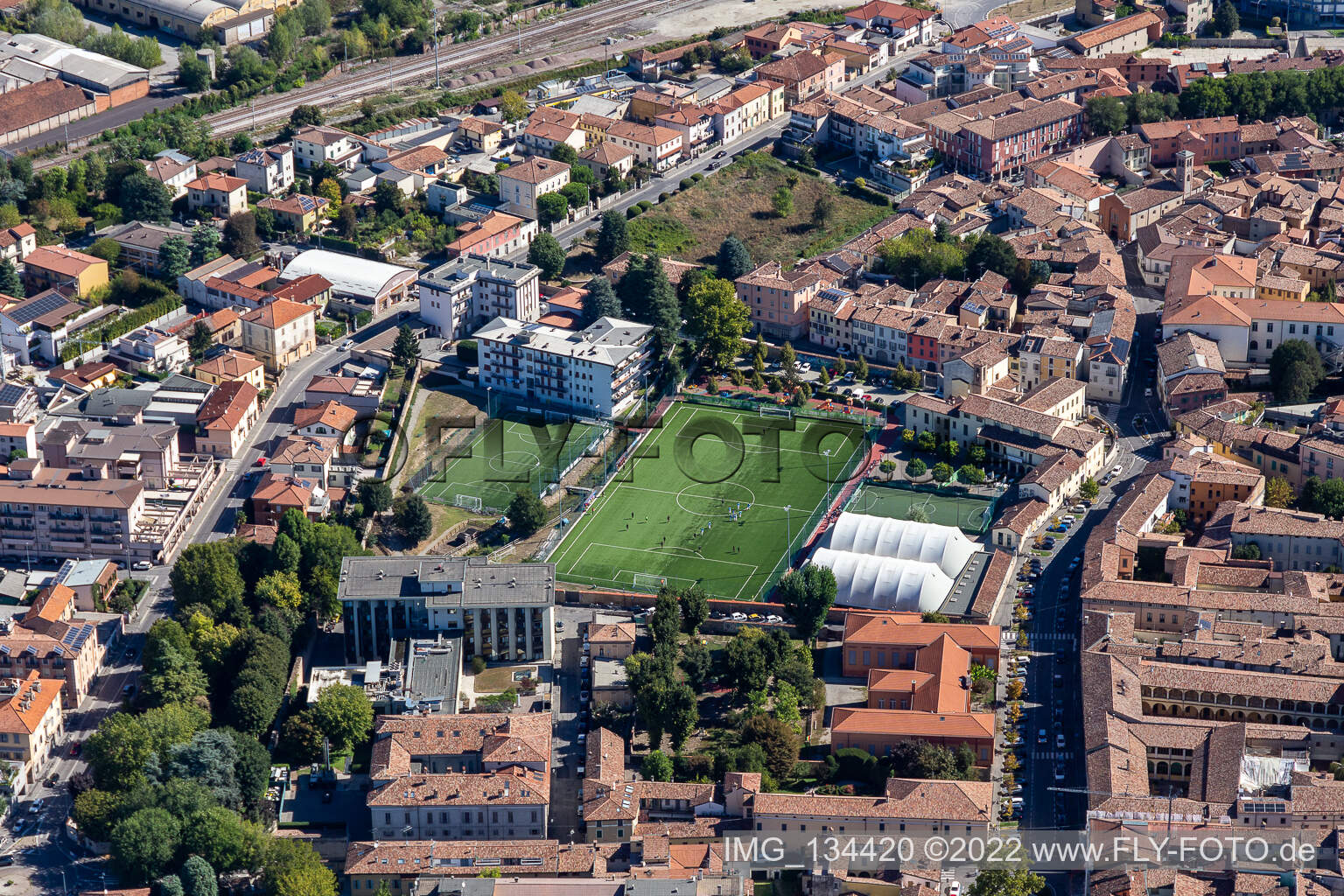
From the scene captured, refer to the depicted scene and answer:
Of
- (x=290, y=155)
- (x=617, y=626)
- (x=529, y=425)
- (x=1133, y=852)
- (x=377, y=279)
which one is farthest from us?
(x=290, y=155)

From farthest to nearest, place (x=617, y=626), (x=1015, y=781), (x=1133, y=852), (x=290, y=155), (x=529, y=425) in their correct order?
1. (x=290, y=155)
2. (x=529, y=425)
3. (x=617, y=626)
4. (x=1015, y=781)
5. (x=1133, y=852)

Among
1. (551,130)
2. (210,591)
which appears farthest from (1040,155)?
(210,591)

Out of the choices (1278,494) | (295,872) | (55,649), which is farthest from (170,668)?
(1278,494)

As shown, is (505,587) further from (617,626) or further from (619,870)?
(619,870)

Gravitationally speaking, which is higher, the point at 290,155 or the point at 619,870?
the point at 290,155

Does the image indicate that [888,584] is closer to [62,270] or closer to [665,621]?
[665,621]

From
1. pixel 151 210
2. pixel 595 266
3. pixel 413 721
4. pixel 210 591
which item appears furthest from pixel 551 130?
pixel 413 721

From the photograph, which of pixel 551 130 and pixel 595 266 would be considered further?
pixel 551 130
